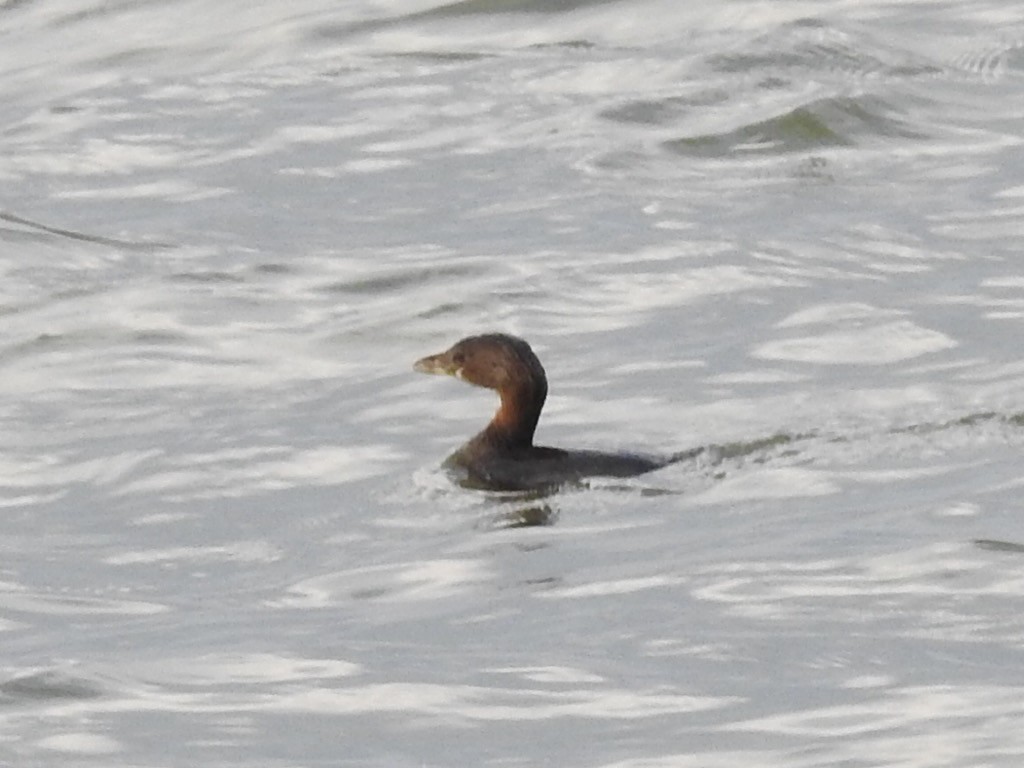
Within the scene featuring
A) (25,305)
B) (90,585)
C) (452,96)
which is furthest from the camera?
(452,96)

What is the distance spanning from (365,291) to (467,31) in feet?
20.9

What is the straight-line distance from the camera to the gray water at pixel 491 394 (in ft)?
31.4

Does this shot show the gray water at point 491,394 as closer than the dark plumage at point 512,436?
Yes

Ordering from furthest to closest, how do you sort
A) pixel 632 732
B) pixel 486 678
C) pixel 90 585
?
1. pixel 90 585
2. pixel 486 678
3. pixel 632 732

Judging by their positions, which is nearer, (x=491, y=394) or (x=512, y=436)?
(x=512, y=436)

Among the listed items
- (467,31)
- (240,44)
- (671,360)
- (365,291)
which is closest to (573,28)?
(467,31)

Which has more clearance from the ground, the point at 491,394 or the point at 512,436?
the point at 512,436

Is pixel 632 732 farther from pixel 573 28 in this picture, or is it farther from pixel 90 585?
pixel 573 28

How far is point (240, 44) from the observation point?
23297mm

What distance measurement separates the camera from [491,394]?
14.5 m

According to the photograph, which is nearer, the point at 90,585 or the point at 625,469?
the point at 90,585

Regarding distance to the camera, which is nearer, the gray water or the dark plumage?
the gray water

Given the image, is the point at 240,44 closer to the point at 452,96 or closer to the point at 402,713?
the point at 452,96

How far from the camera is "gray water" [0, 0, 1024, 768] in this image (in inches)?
377
